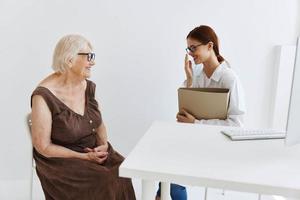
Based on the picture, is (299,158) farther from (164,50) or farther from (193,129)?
(164,50)

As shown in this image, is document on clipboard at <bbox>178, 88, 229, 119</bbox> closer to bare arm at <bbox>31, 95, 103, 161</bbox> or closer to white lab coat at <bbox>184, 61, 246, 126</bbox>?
white lab coat at <bbox>184, 61, 246, 126</bbox>

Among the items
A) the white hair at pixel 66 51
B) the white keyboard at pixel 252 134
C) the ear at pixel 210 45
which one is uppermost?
the ear at pixel 210 45

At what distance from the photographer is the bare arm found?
62.7 inches

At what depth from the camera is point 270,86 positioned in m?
2.49

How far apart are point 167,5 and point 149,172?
1.55m

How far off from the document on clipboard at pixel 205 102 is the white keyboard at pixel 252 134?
0.51ft

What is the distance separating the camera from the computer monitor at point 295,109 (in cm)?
103

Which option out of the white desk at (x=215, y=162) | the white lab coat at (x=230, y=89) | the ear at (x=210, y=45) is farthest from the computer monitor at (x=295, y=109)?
the ear at (x=210, y=45)

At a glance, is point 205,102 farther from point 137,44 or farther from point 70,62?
point 137,44

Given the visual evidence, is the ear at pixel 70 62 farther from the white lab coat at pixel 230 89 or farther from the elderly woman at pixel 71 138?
the white lab coat at pixel 230 89

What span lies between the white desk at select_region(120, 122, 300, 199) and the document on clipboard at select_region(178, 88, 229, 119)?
0.62ft

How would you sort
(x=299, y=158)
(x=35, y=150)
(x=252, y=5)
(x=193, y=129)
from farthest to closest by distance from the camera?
(x=252, y=5) < (x=35, y=150) < (x=193, y=129) < (x=299, y=158)

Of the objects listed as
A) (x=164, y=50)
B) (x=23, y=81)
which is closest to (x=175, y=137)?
(x=164, y=50)

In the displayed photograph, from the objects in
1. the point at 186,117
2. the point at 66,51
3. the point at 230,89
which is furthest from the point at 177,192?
the point at 66,51
